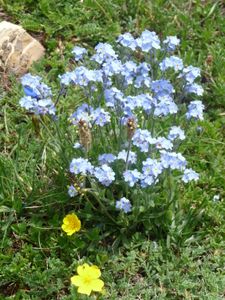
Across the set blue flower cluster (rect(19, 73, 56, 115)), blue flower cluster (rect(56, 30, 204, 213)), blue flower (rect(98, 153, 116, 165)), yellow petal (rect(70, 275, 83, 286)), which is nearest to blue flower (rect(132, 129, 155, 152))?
blue flower cluster (rect(56, 30, 204, 213))

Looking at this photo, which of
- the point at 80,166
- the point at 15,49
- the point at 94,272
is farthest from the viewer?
the point at 15,49

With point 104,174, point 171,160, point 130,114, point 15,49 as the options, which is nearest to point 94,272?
point 104,174

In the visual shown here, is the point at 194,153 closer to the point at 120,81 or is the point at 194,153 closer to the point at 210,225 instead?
the point at 210,225

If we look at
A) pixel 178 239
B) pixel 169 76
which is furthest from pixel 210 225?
pixel 169 76

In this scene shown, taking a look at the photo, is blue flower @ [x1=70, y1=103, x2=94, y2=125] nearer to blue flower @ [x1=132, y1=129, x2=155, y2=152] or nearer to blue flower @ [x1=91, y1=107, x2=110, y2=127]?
blue flower @ [x1=91, y1=107, x2=110, y2=127]

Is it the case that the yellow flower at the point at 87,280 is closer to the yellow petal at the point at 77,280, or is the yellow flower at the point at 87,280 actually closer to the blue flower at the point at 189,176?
the yellow petal at the point at 77,280

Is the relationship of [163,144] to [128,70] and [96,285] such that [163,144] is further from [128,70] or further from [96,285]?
[96,285]
